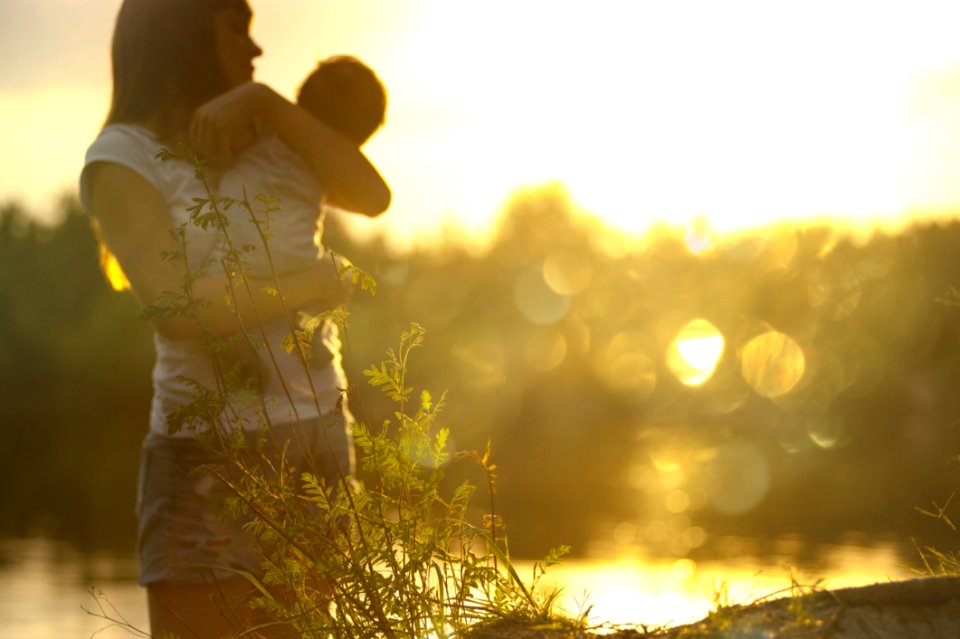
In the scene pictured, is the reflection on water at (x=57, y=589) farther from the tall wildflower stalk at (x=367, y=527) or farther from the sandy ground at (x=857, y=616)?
the sandy ground at (x=857, y=616)

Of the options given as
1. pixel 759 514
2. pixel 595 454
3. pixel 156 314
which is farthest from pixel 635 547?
pixel 156 314

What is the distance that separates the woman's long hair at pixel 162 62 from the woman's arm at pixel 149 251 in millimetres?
196

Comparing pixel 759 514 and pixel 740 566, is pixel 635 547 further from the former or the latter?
pixel 759 514

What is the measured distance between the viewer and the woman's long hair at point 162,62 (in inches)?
110

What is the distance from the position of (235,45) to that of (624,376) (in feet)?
179

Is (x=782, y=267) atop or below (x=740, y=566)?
atop

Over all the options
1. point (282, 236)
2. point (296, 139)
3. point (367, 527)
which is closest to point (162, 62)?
point (296, 139)

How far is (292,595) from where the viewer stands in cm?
227

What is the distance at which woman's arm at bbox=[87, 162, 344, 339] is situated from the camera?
8.41ft

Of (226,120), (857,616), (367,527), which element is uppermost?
(226,120)

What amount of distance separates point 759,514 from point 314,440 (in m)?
34.1

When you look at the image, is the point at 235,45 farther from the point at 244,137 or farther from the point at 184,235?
the point at 184,235

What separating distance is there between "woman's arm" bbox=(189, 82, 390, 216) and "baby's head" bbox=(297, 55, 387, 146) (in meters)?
0.22

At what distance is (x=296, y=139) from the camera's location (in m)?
2.88
